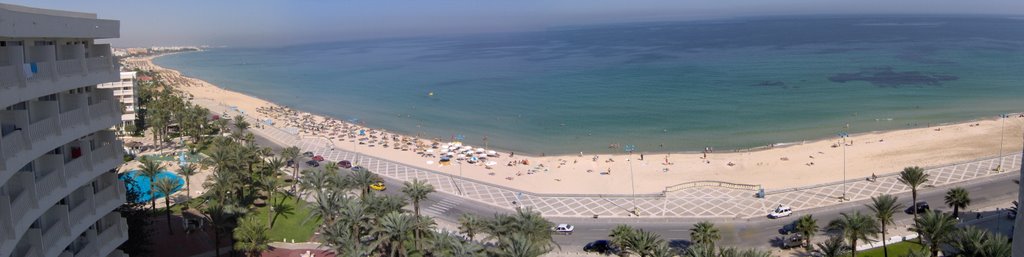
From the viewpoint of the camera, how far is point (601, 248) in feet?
116

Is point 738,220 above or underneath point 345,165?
underneath

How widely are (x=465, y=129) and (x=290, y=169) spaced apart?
97.6ft

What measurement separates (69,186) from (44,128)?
5.86 feet

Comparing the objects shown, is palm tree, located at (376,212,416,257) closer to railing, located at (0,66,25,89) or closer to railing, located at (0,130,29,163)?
railing, located at (0,130,29,163)

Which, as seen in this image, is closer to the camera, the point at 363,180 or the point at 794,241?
the point at 794,241

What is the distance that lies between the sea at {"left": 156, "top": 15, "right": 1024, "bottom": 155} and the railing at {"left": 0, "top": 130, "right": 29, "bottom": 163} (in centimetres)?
5610

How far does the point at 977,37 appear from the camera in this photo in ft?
626

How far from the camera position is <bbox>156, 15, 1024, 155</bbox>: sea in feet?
245

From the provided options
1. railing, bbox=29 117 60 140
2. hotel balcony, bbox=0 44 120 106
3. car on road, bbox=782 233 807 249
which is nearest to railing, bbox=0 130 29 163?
railing, bbox=29 117 60 140

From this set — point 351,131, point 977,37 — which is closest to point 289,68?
point 351,131

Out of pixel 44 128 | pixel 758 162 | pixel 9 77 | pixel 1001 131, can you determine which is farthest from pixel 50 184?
pixel 1001 131

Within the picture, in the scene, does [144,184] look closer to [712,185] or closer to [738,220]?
[738,220]

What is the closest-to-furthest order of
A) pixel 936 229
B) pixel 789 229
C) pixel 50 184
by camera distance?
pixel 50 184 → pixel 936 229 → pixel 789 229

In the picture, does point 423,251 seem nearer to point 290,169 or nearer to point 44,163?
point 44,163
